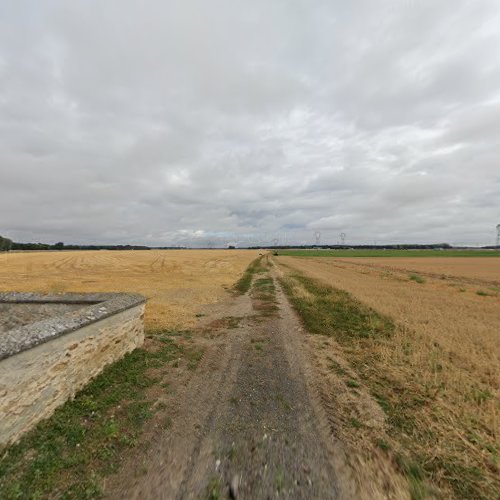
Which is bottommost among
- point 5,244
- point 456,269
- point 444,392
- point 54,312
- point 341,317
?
point 456,269

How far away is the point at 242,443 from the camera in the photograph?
4043 millimetres

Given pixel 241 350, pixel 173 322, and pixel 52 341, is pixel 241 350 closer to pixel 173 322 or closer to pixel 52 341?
pixel 173 322

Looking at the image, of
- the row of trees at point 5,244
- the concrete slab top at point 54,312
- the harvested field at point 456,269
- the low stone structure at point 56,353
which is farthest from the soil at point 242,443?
the row of trees at point 5,244

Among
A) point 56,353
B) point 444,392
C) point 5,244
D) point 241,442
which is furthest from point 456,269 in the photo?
point 5,244

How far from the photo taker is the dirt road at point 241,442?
10.8ft

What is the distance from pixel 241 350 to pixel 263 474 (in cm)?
447

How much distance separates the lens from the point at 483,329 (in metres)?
10.1

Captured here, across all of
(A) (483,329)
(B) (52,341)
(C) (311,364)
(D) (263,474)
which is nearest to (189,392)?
(D) (263,474)

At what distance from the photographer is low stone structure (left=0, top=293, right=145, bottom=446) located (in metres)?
3.94

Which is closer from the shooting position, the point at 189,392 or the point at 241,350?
the point at 189,392

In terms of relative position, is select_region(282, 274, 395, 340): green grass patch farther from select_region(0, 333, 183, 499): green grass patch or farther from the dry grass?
select_region(0, 333, 183, 499): green grass patch

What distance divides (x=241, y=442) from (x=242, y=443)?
3 centimetres

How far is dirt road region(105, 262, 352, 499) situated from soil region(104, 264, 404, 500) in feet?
0.04

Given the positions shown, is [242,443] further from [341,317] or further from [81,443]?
[341,317]
